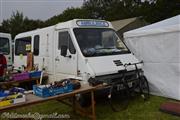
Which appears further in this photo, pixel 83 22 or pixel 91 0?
pixel 91 0

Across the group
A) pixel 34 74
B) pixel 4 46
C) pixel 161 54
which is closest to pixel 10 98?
pixel 34 74

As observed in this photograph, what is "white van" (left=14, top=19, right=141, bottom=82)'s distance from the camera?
22.1 ft

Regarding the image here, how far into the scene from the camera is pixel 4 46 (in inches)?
461

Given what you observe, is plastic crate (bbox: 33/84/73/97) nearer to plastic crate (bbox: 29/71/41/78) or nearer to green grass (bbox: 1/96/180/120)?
green grass (bbox: 1/96/180/120)

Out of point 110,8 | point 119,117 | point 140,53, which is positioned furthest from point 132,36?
point 110,8

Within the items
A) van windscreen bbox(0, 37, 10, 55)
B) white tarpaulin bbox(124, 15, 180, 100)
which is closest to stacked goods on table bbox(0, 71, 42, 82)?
white tarpaulin bbox(124, 15, 180, 100)

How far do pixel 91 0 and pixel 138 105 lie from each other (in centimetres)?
4619

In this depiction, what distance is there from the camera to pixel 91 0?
51469 mm

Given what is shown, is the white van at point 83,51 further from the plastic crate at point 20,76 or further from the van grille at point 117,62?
the plastic crate at point 20,76

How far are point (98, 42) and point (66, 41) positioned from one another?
0.95m

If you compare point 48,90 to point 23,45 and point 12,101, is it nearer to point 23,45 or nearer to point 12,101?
point 12,101

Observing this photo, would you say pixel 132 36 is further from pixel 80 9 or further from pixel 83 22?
pixel 80 9

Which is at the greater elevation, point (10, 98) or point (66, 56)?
point (66, 56)

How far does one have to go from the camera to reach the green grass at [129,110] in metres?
6.36
